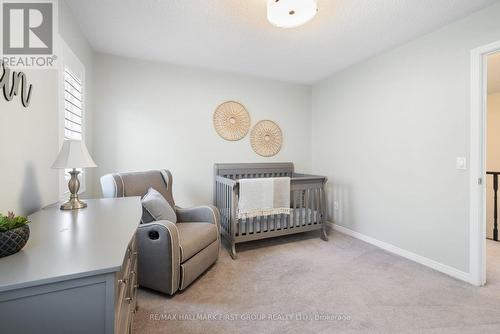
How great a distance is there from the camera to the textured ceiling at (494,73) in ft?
8.68

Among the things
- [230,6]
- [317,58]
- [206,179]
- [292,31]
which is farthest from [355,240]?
[230,6]

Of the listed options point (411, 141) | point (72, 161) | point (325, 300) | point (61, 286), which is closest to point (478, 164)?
point (411, 141)

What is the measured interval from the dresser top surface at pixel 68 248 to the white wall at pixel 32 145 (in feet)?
0.48

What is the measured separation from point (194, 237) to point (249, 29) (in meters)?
1.94

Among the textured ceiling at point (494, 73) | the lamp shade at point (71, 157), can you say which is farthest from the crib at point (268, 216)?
the textured ceiling at point (494, 73)

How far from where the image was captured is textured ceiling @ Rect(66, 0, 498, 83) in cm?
185

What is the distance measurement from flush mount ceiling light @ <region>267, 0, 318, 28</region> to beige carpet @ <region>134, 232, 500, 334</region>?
80.2 inches

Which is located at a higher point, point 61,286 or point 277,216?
point 61,286

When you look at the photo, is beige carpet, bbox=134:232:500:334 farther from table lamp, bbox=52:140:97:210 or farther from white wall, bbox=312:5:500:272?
table lamp, bbox=52:140:97:210

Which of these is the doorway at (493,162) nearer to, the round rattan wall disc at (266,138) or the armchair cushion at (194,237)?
the round rattan wall disc at (266,138)

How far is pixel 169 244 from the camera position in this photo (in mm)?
1745

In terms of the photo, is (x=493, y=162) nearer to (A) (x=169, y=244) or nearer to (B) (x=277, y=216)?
(B) (x=277, y=216)

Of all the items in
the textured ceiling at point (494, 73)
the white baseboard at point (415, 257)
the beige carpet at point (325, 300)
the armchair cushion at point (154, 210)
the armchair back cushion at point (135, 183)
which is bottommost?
the beige carpet at point (325, 300)

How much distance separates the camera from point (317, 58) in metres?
2.84
